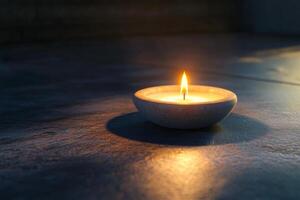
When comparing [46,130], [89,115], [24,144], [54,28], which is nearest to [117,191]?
[24,144]

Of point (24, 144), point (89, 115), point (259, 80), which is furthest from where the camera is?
point (259, 80)

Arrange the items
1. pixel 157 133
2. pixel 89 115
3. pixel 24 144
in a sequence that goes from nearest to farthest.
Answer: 1. pixel 24 144
2. pixel 157 133
3. pixel 89 115

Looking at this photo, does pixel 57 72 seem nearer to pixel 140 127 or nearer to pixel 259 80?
pixel 259 80

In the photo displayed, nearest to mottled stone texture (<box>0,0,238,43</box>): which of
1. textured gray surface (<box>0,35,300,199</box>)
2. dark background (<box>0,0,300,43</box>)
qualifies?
dark background (<box>0,0,300,43</box>)

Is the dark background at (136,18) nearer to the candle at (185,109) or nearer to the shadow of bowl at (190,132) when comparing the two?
the shadow of bowl at (190,132)

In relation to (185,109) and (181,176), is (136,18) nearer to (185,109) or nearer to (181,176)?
(185,109)

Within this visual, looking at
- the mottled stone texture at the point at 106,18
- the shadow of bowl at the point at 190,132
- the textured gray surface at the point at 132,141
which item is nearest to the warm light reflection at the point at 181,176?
the textured gray surface at the point at 132,141

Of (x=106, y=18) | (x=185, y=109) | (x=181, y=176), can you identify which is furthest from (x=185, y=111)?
(x=106, y=18)

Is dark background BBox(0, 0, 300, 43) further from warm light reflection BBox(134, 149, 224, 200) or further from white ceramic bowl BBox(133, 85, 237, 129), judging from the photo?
warm light reflection BBox(134, 149, 224, 200)
